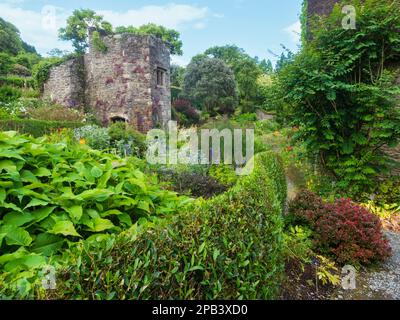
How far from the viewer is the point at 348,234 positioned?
3559 mm

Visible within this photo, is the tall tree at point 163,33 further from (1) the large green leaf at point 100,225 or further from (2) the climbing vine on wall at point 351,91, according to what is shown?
(1) the large green leaf at point 100,225

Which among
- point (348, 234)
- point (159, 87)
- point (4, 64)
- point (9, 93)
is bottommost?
point (348, 234)

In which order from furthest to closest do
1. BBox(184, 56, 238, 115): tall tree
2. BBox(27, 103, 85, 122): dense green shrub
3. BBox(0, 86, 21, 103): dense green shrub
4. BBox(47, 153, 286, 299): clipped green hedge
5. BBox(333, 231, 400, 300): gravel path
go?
BBox(184, 56, 238, 115): tall tree → BBox(0, 86, 21, 103): dense green shrub → BBox(27, 103, 85, 122): dense green shrub → BBox(333, 231, 400, 300): gravel path → BBox(47, 153, 286, 299): clipped green hedge

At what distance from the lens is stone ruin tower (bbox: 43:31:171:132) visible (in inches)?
541

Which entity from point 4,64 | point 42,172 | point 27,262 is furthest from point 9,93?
point 27,262

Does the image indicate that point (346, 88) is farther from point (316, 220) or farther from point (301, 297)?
point (301, 297)

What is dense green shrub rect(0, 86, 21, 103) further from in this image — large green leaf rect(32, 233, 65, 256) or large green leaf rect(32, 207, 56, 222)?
large green leaf rect(32, 233, 65, 256)

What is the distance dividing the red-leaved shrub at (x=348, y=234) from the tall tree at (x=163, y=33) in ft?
103

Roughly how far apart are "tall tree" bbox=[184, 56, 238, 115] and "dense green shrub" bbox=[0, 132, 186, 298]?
21.8 meters

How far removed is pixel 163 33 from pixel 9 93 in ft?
74.2

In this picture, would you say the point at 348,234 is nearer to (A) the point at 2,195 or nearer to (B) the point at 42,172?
(B) the point at 42,172

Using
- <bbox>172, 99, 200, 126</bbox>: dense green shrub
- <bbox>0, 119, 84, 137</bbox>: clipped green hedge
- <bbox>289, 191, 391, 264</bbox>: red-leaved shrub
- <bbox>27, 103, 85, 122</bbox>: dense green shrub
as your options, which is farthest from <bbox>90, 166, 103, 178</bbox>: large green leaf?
<bbox>172, 99, 200, 126</bbox>: dense green shrub

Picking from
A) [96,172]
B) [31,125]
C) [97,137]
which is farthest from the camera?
[31,125]

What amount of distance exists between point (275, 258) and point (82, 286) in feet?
5.55
